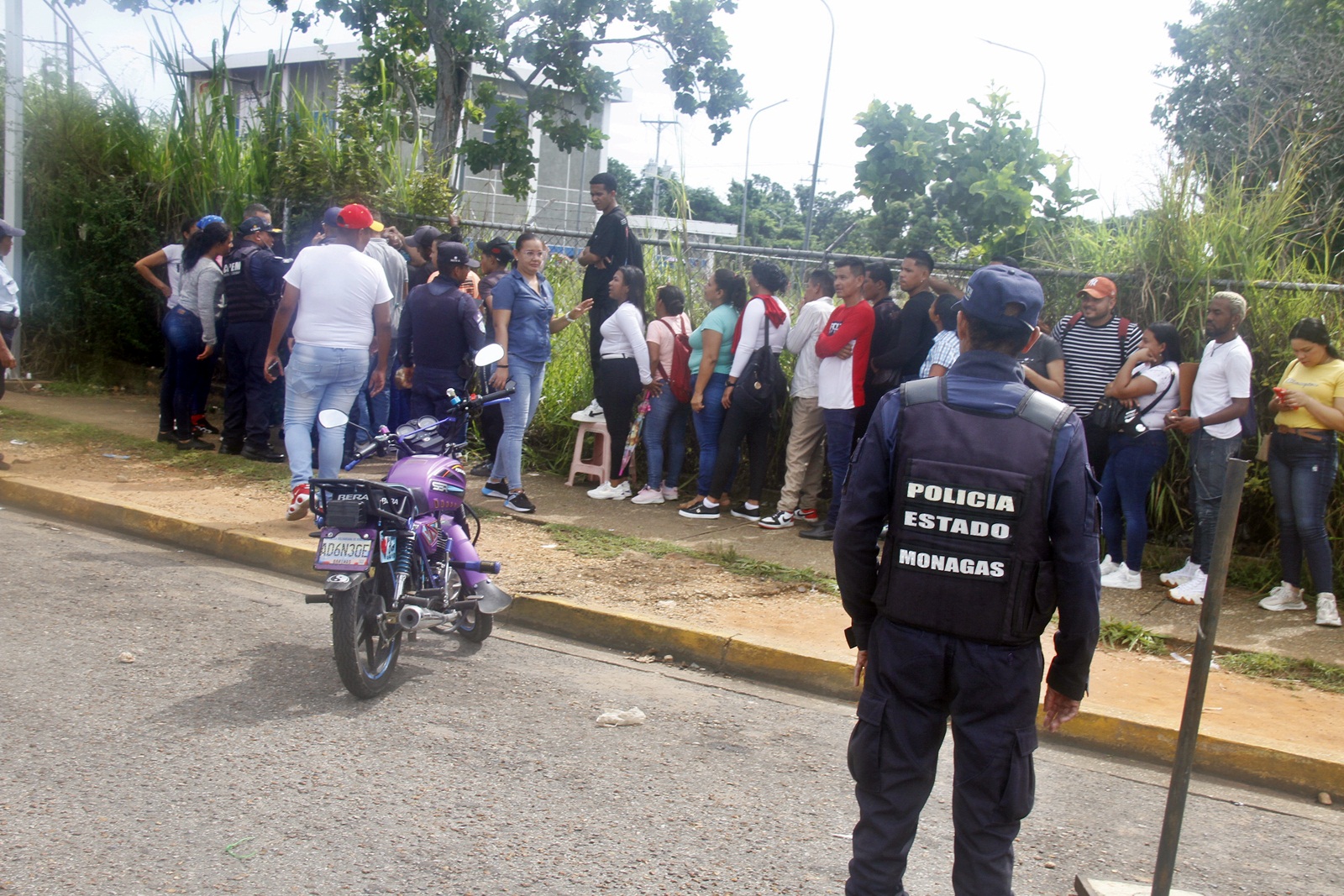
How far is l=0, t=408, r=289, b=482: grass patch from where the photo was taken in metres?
9.16

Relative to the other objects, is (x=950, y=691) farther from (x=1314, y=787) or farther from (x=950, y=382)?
(x=1314, y=787)

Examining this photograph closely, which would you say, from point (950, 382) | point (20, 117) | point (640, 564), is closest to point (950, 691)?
point (950, 382)

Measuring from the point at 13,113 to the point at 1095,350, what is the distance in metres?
11.3

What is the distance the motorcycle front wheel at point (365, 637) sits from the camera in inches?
180

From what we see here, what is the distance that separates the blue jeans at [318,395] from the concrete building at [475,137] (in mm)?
4635

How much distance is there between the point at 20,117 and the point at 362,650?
412 inches

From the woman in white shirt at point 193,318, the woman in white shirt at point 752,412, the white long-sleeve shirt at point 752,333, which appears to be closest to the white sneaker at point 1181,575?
the woman in white shirt at point 752,412

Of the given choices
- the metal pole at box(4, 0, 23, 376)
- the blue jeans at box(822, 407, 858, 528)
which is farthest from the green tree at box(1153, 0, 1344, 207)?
the metal pole at box(4, 0, 23, 376)

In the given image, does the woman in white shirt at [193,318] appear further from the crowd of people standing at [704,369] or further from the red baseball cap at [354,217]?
the red baseball cap at [354,217]

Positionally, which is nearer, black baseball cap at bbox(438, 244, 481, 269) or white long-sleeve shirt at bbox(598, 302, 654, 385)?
black baseball cap at bbox(438, 244, 481, 269)

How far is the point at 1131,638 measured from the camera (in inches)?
243

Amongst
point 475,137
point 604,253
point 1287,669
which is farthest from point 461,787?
point 475,137

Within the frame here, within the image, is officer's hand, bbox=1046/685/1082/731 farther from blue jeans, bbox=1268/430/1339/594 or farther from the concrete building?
the concrete building

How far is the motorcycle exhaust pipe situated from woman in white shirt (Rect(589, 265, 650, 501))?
3692 millimetres
